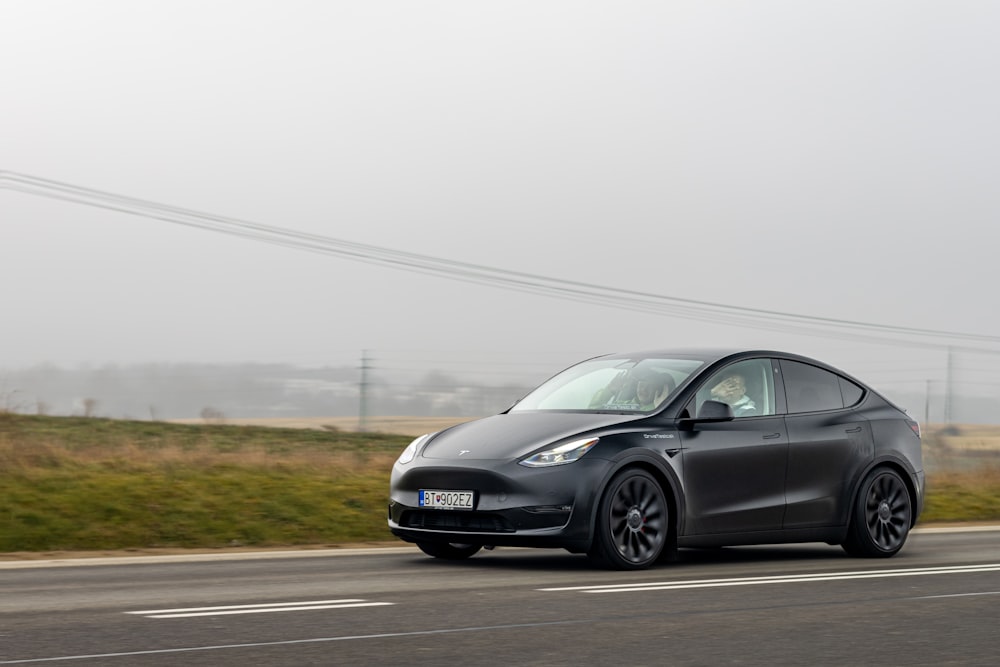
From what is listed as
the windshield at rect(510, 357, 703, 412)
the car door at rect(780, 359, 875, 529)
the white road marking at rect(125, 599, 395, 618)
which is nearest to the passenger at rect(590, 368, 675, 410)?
the windshield at rect(510, 357, 703, 412)

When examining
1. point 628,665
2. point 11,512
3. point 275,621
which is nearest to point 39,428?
point 11,512

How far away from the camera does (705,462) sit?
1168 centimetres

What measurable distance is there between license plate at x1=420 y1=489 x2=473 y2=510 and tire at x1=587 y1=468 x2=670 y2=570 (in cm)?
94

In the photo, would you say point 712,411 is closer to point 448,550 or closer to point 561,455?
point 561,455

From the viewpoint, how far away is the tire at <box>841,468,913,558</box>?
1284 cm

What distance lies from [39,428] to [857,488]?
18.7 m

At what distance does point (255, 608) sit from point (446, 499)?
8.96 ft

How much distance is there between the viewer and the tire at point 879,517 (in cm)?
1284

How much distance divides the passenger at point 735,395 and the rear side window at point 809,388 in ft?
1.54

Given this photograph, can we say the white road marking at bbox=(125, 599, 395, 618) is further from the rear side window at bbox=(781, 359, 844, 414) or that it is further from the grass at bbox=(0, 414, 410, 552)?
the grass at bbox=(0, 414, 410, 552)

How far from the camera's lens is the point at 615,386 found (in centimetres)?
1221

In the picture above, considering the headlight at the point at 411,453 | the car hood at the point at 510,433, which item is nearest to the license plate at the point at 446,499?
the car hood at the point at 510,433

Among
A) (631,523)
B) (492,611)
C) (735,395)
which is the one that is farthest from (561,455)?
(492,611)

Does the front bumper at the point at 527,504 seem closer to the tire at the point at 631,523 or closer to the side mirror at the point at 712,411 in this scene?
the tire at the point at 631,523
